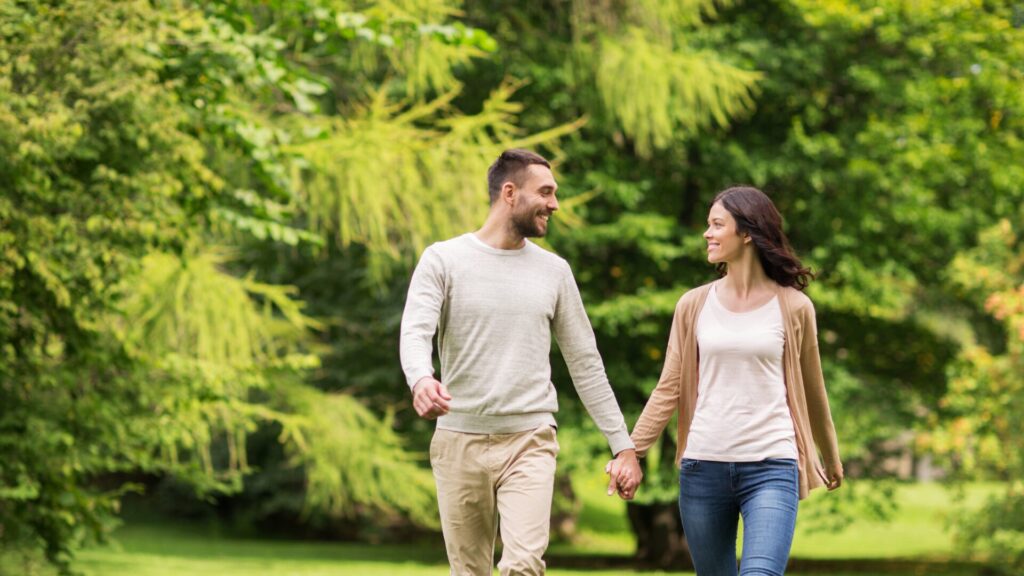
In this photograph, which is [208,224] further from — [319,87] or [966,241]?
[966,241]

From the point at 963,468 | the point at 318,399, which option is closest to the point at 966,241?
the point at 963,468

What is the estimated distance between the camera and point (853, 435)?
1716cm

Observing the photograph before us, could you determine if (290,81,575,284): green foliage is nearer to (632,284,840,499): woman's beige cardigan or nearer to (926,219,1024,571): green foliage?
(926,219,1024,571): green foliage

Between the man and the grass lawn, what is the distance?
6.68 m

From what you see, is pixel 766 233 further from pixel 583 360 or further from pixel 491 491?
pixel 491 491

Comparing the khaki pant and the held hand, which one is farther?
the held hand

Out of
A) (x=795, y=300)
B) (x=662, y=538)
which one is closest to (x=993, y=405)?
(x=662, y=538)

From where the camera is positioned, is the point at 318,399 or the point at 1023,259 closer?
the point at 318,399

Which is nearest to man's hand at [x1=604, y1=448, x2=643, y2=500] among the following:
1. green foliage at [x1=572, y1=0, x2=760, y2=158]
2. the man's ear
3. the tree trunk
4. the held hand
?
the held hand

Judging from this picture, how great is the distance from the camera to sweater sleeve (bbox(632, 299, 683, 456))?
15.4ft

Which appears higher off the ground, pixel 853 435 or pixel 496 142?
pixel 496 142

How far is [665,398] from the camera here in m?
4.72

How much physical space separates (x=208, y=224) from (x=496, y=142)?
20.6ft

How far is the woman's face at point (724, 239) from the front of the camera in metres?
4.58
